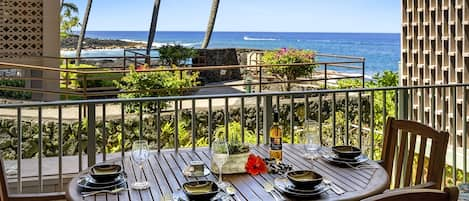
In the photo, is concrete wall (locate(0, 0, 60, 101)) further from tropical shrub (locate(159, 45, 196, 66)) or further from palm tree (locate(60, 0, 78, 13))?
palm tree (locate(60, 0, 78, 13))

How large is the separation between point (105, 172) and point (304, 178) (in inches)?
30.4

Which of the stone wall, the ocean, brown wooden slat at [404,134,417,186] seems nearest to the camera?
Result: brown wooden slat at [404,134,417,186]

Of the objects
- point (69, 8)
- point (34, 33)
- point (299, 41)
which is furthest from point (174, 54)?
point (299, 41)

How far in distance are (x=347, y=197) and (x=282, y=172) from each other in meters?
0.35

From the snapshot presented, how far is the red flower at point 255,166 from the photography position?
194 centimetres

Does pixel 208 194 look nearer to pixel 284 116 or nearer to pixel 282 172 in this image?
pixel 282 172

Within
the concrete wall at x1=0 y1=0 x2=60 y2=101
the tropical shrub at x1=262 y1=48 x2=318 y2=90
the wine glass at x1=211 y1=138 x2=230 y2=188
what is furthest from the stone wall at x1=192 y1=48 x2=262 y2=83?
the wine glass at x1=211 y1=138 x2=230 y2=188

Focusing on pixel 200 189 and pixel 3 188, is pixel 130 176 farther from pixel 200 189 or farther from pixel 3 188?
pixel 3 188

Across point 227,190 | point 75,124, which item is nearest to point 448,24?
point 227,190

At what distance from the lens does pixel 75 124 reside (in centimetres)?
642

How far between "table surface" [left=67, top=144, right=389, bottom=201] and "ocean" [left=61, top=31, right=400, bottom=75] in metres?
28.0

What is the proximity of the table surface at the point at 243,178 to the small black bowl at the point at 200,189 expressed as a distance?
0.29 ft

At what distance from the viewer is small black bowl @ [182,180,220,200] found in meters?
1.59

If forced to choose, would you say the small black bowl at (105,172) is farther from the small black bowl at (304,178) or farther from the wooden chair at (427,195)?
the wooden chair at (427,195)
